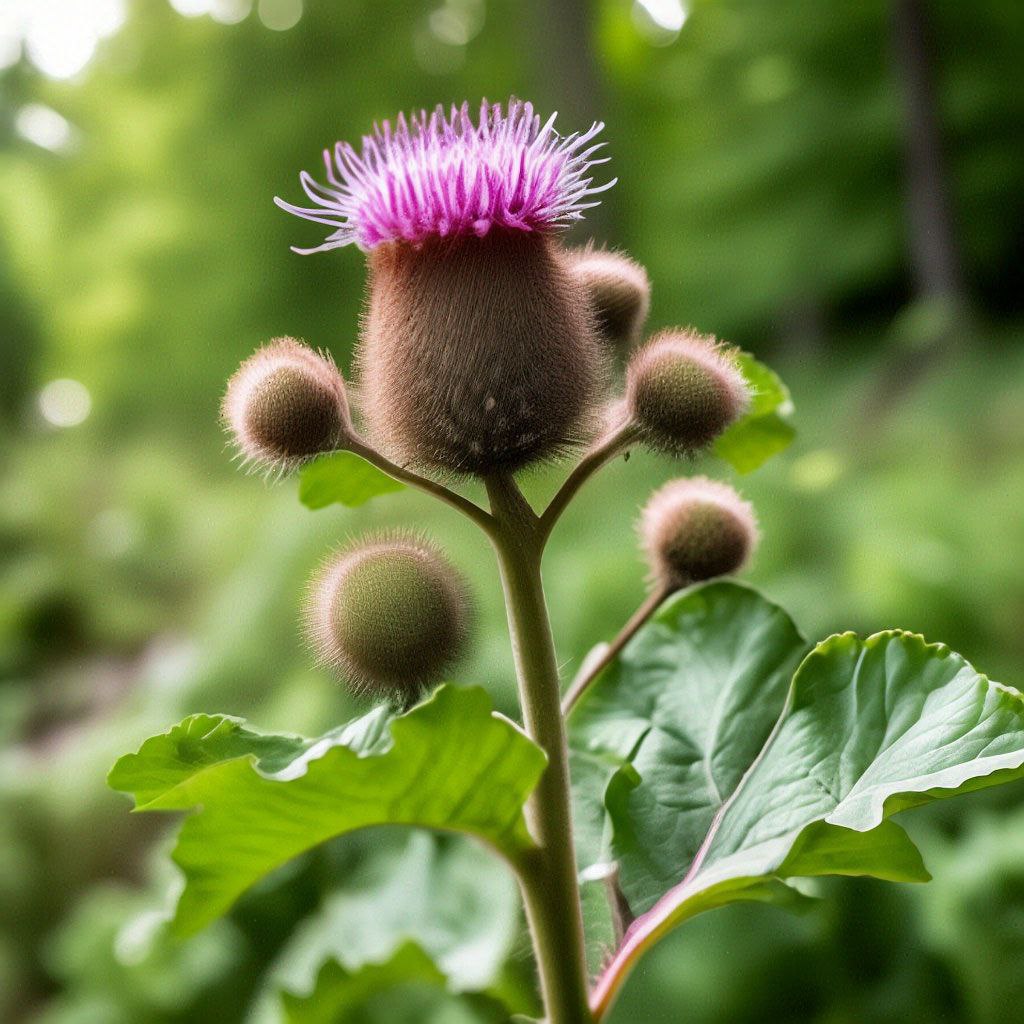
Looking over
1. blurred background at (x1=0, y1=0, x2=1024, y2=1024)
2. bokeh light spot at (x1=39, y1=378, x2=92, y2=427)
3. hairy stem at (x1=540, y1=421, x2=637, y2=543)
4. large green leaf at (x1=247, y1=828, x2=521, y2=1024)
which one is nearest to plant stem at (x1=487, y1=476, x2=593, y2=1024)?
hairy stem at (x1=540, y1=421, x2=637, y2=543)

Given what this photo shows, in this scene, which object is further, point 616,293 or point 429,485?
point 616,293

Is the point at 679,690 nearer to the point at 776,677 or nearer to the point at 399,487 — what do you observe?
the point at 776,677

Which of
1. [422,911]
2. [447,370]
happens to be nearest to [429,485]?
[447,370]

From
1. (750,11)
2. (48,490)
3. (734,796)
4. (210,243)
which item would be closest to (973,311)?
(750,11)

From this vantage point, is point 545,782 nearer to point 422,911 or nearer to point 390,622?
point 390,622

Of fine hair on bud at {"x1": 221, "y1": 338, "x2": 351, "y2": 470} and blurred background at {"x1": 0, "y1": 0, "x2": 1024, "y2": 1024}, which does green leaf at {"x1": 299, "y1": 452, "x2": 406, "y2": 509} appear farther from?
blurred background at {"x1": 0, "y1": 0, "x2": 1024, "y2": 1024}

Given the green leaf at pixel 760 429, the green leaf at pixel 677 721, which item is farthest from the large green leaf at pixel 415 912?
the green leaf at pixel 760 429

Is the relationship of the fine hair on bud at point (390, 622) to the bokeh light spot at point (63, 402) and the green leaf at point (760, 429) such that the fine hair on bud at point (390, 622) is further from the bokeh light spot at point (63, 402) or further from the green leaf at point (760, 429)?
the bokeh light spot at point (63, 402)
